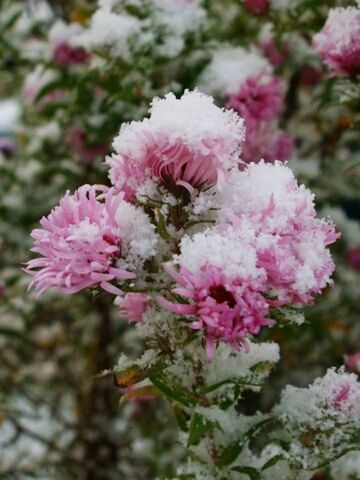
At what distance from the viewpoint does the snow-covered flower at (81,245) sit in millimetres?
831

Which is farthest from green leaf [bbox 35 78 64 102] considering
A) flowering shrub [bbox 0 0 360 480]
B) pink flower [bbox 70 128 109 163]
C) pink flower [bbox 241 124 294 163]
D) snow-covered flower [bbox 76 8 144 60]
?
pink flower [bbox 241 124 294 163]

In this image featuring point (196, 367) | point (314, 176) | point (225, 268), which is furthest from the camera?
point (314, 176)

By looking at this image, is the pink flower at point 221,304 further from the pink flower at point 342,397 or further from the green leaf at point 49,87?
the green leaf at point 49,87

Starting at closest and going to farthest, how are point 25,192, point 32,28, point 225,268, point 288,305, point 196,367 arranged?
1. point 225,268
2. point 288,305
3. point 196,367
4. point 32,28
5. point 25,192

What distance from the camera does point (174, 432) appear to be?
2.60 m

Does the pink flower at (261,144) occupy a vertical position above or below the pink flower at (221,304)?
above

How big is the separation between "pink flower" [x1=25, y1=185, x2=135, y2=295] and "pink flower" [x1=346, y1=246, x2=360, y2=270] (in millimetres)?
1688

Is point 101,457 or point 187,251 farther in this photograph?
point 101,457

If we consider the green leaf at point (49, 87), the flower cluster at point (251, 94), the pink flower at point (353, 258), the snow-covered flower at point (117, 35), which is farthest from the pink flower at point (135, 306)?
the pink flower at point (353, 258)

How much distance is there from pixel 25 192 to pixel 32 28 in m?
0.56

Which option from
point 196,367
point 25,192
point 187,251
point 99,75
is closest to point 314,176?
point 99,75

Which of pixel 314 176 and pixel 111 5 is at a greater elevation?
pixel 314 176

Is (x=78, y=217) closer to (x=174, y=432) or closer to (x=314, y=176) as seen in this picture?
(x=314, y=176)

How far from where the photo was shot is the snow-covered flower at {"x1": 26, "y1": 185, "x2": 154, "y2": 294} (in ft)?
2.73
